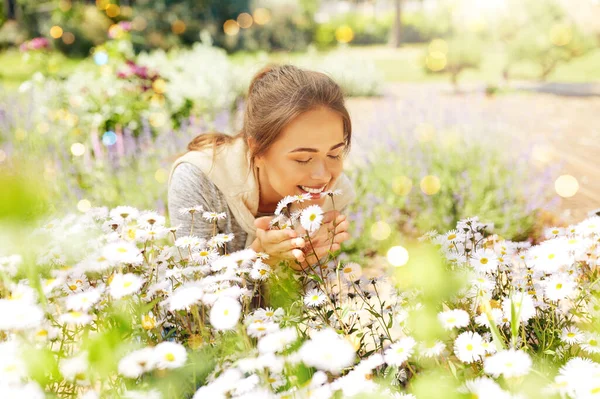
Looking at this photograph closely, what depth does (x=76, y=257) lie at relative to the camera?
4.19 ft

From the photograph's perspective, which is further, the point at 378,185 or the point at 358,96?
the point at 358,96

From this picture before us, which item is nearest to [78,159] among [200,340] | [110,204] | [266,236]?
[110,204]

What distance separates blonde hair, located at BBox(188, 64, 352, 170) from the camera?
1.76 meters

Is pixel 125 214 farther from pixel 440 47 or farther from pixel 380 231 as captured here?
pixel 440 47

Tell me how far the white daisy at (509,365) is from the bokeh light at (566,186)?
11.8 feet

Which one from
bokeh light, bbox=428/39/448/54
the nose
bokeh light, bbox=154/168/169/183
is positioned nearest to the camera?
the nose

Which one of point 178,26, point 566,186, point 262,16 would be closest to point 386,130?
point 566,186

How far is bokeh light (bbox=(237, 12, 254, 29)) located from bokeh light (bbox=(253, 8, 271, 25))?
0.83 ft

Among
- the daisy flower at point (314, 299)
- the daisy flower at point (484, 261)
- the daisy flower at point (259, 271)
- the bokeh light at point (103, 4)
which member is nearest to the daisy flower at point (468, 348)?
the daisy flower at point (484, 261)

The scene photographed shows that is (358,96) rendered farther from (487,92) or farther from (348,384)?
(348,384)

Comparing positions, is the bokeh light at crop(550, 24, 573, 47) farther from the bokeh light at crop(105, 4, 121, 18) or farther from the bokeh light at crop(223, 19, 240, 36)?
the bokeh light at crop(105, 4, 121, 18)

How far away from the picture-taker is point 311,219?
1191 millimetres

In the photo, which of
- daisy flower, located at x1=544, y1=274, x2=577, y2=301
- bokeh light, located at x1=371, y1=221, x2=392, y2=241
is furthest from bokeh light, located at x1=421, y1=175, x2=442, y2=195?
daisy flower, located at x1=544, y1=274, x2=577, y2=301

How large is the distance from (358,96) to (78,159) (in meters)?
6.35
